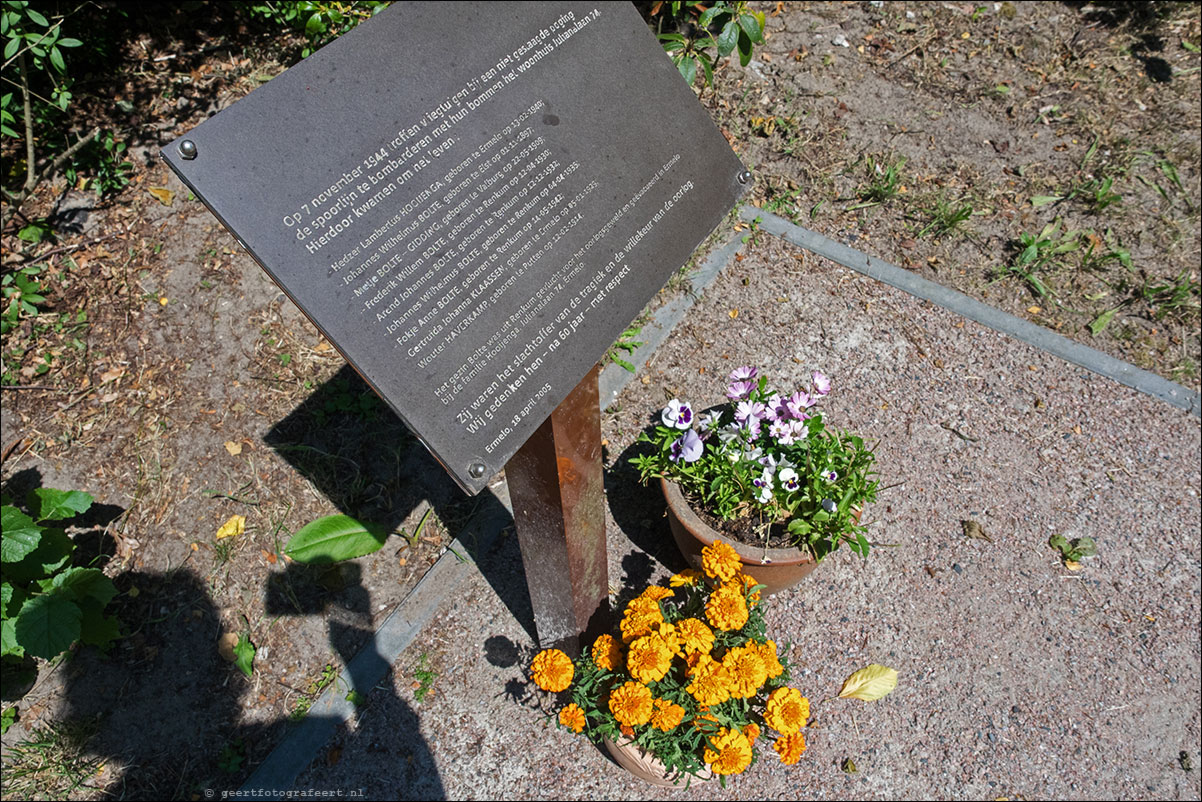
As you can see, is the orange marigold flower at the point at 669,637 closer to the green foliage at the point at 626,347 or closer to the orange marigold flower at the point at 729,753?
the orange marigold flower at the point at 729,753

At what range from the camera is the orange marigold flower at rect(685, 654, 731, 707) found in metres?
1.75

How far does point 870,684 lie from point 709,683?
0.95 m

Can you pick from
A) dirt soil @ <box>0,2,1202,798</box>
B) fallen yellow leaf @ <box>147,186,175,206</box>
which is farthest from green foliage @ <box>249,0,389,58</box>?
fallen yellow leaf @ <box>147,186,175,206</box>

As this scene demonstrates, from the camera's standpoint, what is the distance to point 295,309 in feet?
10.4

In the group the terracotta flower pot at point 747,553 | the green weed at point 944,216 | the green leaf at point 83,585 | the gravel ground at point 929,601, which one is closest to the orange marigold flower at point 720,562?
the terracotta flower pot at point 747,553

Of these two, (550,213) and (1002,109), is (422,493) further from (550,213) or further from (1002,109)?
(1002,109)

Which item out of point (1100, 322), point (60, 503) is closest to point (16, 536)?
point (60, 503)

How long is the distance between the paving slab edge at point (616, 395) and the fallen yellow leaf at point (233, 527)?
70 cm

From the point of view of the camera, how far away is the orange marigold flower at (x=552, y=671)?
6.01 ft

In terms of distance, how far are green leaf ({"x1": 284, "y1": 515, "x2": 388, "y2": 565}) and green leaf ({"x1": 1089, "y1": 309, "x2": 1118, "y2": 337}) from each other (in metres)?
3.31

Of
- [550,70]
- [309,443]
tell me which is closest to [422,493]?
[309,443]

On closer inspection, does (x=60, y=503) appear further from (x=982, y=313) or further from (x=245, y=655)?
(x=982, y=313)

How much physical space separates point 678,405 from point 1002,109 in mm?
3137

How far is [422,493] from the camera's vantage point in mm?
2809
